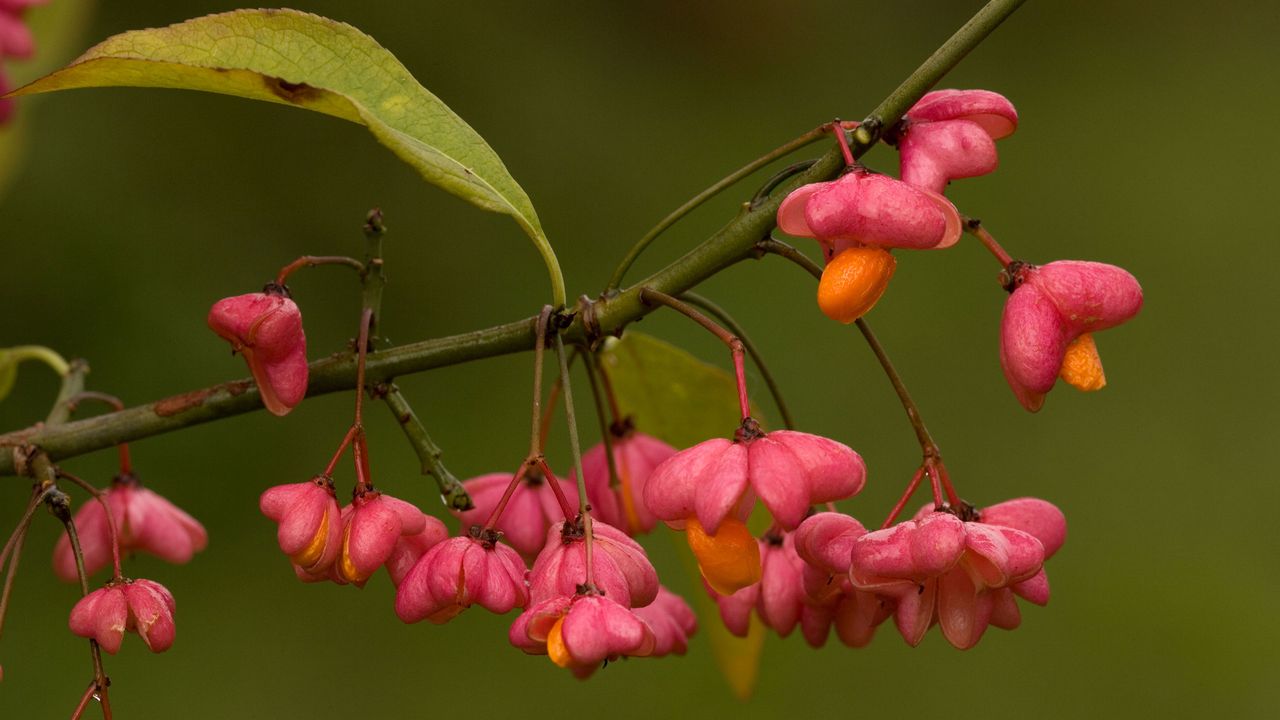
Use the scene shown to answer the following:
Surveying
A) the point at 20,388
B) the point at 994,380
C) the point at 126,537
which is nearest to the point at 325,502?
the point at 126,537

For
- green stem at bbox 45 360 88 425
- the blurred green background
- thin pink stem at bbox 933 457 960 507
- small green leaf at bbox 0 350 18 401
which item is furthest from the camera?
the blurred green background

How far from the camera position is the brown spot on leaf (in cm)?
92

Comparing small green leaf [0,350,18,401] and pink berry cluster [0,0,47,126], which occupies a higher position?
pink berry cluster [0,0,47,126]

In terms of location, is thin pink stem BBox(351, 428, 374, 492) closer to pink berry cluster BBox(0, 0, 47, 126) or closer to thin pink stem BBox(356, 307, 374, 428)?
thin pink stem BBox(356, 307, 374, 428)

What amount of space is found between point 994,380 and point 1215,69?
1.56 meters

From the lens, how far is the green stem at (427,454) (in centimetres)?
108

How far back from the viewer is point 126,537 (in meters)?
1.27

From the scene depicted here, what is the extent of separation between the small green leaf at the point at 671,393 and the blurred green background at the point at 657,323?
105cm

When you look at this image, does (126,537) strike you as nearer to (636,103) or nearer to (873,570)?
(873,570)

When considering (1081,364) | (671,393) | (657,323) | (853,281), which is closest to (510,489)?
(853,281)

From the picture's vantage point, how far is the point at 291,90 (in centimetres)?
93

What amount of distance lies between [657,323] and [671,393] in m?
2.04

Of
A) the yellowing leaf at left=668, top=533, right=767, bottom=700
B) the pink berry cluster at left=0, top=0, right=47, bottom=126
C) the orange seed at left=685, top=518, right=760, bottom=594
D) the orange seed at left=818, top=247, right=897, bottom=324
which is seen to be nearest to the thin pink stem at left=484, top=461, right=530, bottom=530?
the orange seed at left=685, top=518, right=760, bottom=594

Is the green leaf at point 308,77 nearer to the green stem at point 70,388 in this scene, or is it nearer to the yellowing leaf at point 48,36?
the green stem at point 70,388
